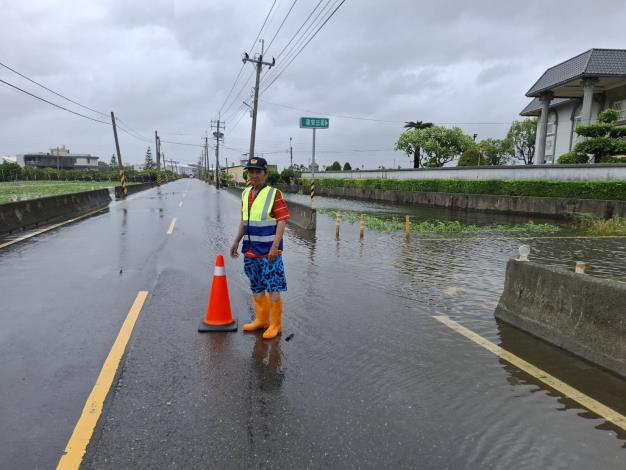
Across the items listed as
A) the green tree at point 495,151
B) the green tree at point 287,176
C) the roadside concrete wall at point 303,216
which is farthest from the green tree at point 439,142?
the roadside concrete wall at point 303,216

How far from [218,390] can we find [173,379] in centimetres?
46

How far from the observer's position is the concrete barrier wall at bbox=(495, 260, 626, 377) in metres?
4.09

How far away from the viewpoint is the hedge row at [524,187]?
19.8 metres

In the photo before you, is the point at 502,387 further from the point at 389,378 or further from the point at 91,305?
the point at 91,305

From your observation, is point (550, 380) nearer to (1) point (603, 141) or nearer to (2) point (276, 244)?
(2) point (276, 244)

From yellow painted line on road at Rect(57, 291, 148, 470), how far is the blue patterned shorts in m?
1.50

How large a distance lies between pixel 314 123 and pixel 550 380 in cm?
2158

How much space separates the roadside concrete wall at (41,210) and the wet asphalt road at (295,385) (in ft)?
22.1

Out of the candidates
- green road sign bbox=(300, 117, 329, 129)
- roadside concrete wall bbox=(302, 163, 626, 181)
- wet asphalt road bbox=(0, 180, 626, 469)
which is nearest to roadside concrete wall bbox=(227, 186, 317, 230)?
wet asphalt road bbox=(0, 180, 626, 469)

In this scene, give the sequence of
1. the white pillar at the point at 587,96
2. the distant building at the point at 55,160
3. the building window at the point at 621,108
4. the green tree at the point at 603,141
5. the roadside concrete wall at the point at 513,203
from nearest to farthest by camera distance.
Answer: the roadside concrete wall at the point at 513,203
the green tree at the point at 603,141
the white pillar at the point at 587,96
the building window at the point at 621,108
the distant building at the point at 55,160

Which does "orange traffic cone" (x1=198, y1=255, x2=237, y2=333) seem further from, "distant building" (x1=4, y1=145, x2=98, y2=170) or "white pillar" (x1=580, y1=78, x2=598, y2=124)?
"distant building" (x1=4, y1=145, x2=98, y2=170)

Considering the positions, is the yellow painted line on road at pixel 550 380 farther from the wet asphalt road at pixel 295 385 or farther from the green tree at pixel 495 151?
the green tree at pixel 495 151

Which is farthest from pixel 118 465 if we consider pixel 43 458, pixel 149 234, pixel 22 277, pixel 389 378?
pixel 149 234

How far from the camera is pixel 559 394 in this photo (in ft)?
12.1
